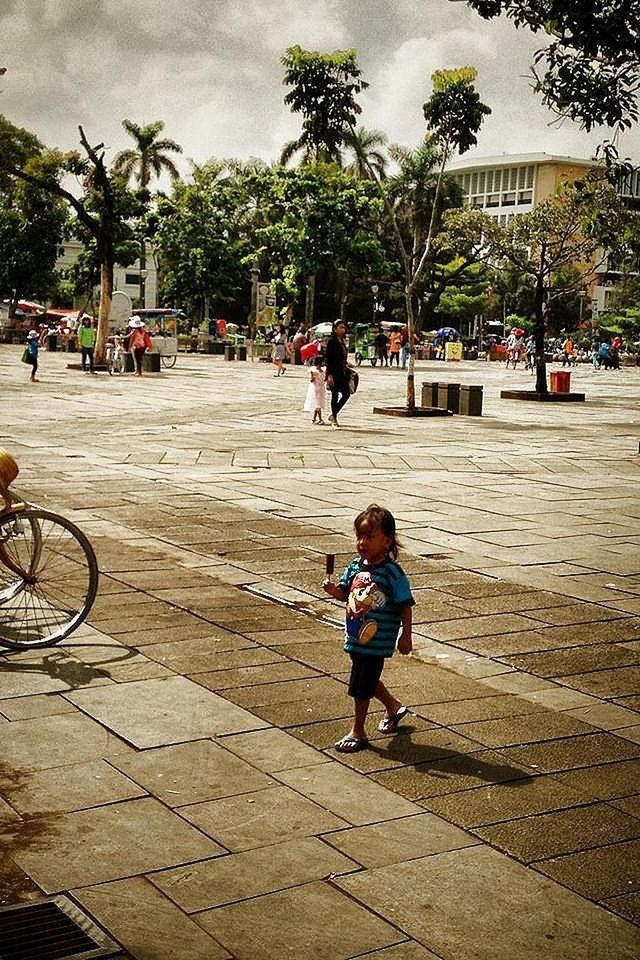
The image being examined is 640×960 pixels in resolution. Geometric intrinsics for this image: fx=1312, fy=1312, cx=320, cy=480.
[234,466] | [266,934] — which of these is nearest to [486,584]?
[266,934]

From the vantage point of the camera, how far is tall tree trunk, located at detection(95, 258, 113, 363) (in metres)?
34.4

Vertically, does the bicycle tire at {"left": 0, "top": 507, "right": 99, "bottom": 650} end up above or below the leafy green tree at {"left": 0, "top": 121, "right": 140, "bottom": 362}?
below

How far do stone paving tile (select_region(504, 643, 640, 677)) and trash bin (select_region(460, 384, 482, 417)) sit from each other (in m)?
16.4

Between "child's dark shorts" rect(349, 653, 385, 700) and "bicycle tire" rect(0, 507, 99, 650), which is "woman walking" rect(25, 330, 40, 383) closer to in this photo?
"bicycle tire" rect(0, 507, 99, 650)

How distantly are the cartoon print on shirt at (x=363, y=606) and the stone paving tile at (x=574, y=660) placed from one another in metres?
1.36

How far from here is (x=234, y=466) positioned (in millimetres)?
13805

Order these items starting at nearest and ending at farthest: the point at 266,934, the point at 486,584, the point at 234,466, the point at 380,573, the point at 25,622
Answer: the point at 266,934 < the point at 380,573 < the point at 25,622 < the point at 486,584 < the point at 234,466

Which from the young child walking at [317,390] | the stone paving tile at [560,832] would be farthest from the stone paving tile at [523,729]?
the young child walking at [317,390]

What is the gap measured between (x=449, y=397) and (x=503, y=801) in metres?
18.8

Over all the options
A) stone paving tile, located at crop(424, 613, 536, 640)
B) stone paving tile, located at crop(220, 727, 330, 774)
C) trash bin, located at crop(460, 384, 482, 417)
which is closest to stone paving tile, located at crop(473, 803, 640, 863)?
stone paving tile, located at crop(220, 727, 330, 774)

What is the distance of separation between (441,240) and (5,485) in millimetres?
24052

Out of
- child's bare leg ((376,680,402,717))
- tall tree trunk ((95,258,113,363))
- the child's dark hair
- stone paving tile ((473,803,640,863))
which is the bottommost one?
stone paving tile ((473,803,640,863))

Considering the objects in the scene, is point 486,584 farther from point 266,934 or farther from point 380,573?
point 266,934

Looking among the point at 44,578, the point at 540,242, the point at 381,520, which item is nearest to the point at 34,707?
the point at 44,578
